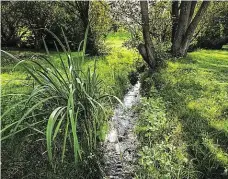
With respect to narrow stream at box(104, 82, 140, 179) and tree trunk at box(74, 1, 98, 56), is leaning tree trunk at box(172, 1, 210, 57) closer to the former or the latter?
tree trunk at box(74, 1, 98, 56)

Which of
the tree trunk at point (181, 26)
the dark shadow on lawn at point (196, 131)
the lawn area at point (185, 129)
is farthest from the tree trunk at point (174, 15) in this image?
the dark shadow on lawn at point (196, 131)

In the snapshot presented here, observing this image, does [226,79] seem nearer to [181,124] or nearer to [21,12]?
[181,124]

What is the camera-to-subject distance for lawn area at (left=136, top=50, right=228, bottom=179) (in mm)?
4000

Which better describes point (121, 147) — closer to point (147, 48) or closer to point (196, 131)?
point (196, 131)

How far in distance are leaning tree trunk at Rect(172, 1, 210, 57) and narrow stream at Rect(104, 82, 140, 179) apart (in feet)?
16.7

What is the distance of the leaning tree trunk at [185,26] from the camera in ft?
33.9

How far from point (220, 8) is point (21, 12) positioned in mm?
9855

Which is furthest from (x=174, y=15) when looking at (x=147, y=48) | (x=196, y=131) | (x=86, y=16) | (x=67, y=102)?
(x=67, y=102)

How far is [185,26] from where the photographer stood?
10.9m

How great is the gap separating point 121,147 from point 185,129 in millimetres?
1033

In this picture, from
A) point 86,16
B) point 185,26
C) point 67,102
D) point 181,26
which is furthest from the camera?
point 86,16

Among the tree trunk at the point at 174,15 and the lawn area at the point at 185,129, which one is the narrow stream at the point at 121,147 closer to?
the lawn area at the point at 185,129

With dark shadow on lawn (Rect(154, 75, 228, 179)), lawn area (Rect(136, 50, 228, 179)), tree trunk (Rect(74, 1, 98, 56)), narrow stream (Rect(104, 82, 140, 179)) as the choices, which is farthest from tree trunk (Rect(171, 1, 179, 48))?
narrow stream (Rect(104, 82, 140, 179))

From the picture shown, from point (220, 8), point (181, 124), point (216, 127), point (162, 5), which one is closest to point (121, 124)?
point (181, 124)
